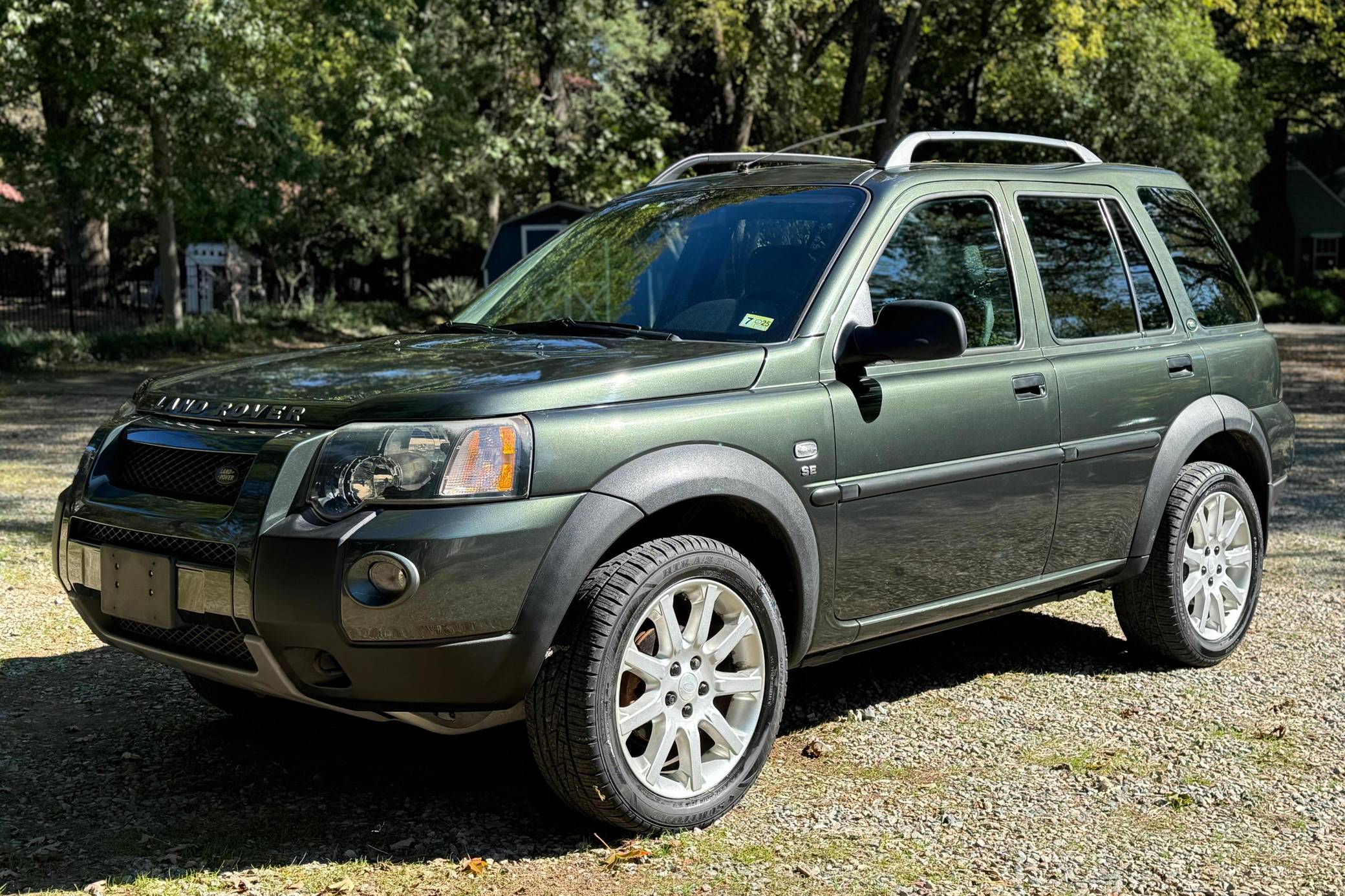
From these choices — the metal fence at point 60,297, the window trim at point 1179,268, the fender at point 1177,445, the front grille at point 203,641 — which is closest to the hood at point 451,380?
the front grille at point 203,641

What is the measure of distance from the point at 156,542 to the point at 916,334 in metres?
2.20

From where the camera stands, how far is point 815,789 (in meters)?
4.17

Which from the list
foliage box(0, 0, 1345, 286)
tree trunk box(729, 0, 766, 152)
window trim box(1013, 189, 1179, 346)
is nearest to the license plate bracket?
window trim box(1013, 189, 1179, 346)

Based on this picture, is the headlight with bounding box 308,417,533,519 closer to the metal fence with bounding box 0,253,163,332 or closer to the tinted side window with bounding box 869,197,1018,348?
the tinted side window with bounding box 869,197,1018,348

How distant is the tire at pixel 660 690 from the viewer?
3.50 metres

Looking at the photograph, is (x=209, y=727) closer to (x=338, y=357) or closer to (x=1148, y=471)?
(x=338, y=357)

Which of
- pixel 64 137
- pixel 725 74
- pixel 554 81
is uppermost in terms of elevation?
pixel 554 81

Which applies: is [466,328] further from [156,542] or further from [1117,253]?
[1117,253]

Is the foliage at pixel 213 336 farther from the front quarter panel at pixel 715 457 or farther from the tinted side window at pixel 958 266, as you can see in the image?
the front quarter panel at pixel 715 457

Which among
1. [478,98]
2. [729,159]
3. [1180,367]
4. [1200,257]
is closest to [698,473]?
[729,159]

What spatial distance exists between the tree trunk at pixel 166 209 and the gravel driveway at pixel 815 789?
19.4 m

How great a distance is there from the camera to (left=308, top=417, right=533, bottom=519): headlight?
332 cm

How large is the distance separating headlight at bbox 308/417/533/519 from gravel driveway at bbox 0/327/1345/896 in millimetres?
1004

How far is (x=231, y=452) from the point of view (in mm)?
3533
